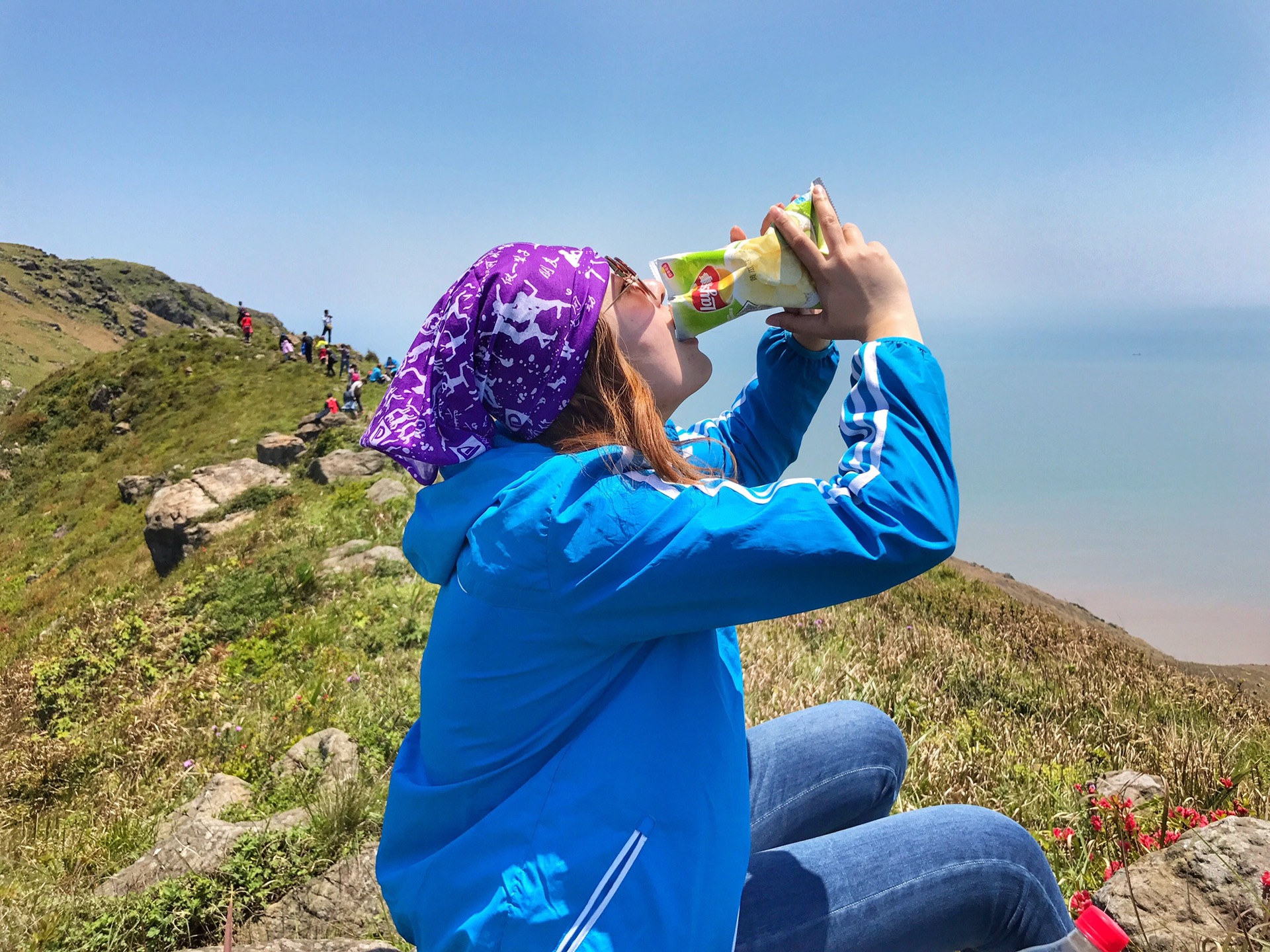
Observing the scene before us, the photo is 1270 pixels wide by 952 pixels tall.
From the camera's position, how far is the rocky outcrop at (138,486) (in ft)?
73.5

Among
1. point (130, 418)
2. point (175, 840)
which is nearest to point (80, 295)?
point (130, 418)

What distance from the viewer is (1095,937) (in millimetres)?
1495

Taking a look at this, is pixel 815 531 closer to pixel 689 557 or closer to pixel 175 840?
pixel 689 557

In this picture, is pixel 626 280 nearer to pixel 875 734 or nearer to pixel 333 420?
pixel 875 734

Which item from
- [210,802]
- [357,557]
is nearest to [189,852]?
[210,802]

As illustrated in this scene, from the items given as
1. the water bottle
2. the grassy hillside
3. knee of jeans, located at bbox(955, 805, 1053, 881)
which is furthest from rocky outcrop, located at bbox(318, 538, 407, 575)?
the water bottle

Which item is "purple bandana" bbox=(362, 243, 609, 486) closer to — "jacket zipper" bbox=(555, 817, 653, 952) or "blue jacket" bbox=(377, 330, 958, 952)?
"blue jacket" bbox=(377, 330, 958, 952)

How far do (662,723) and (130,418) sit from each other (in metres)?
32.5

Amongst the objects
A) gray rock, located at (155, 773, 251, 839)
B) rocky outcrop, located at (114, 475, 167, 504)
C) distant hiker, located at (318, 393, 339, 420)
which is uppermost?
distant hiker, located at (318, 393, 339, 420)

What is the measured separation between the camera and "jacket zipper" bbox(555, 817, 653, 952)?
1242 millimetres

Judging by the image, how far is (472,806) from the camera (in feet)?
4.74

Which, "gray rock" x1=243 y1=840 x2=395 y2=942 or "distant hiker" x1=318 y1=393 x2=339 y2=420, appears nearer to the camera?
"gray rock" x1=243 y1=840 x2=395 y2=942

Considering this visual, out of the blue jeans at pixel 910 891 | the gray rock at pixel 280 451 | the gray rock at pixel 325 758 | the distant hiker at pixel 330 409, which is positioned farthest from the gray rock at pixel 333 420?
the blue jeans at pixel 910 891

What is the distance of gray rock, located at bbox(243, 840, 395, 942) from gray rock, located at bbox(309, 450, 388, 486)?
38.6 ft
